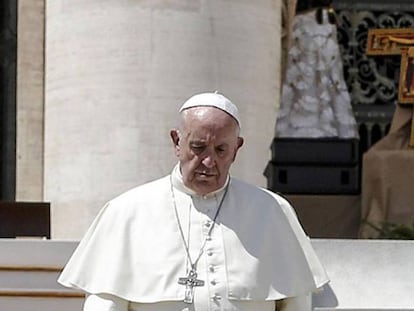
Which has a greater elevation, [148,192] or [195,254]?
[148,192]

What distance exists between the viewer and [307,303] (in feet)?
11.7

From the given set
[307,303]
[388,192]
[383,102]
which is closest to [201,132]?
[307,303]

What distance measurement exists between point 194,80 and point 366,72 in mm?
5080

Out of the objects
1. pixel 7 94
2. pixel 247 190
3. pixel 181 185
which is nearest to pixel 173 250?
pixel 181 185

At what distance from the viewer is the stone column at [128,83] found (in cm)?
891

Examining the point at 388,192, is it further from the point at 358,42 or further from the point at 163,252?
the point at 358,42

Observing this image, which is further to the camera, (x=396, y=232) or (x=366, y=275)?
(x=396, y=232)

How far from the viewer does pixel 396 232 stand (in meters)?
6.42

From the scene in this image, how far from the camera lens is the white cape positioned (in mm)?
3412

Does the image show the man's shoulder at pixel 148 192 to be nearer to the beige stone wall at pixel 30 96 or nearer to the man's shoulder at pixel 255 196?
the man's shoulder at pixel 255 196

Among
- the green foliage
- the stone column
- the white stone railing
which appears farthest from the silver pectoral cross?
the stone column

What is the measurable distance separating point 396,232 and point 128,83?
319 centimetres

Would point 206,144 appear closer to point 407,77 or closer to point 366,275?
point 366,275

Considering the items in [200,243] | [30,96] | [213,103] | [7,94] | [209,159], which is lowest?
[200,243]
